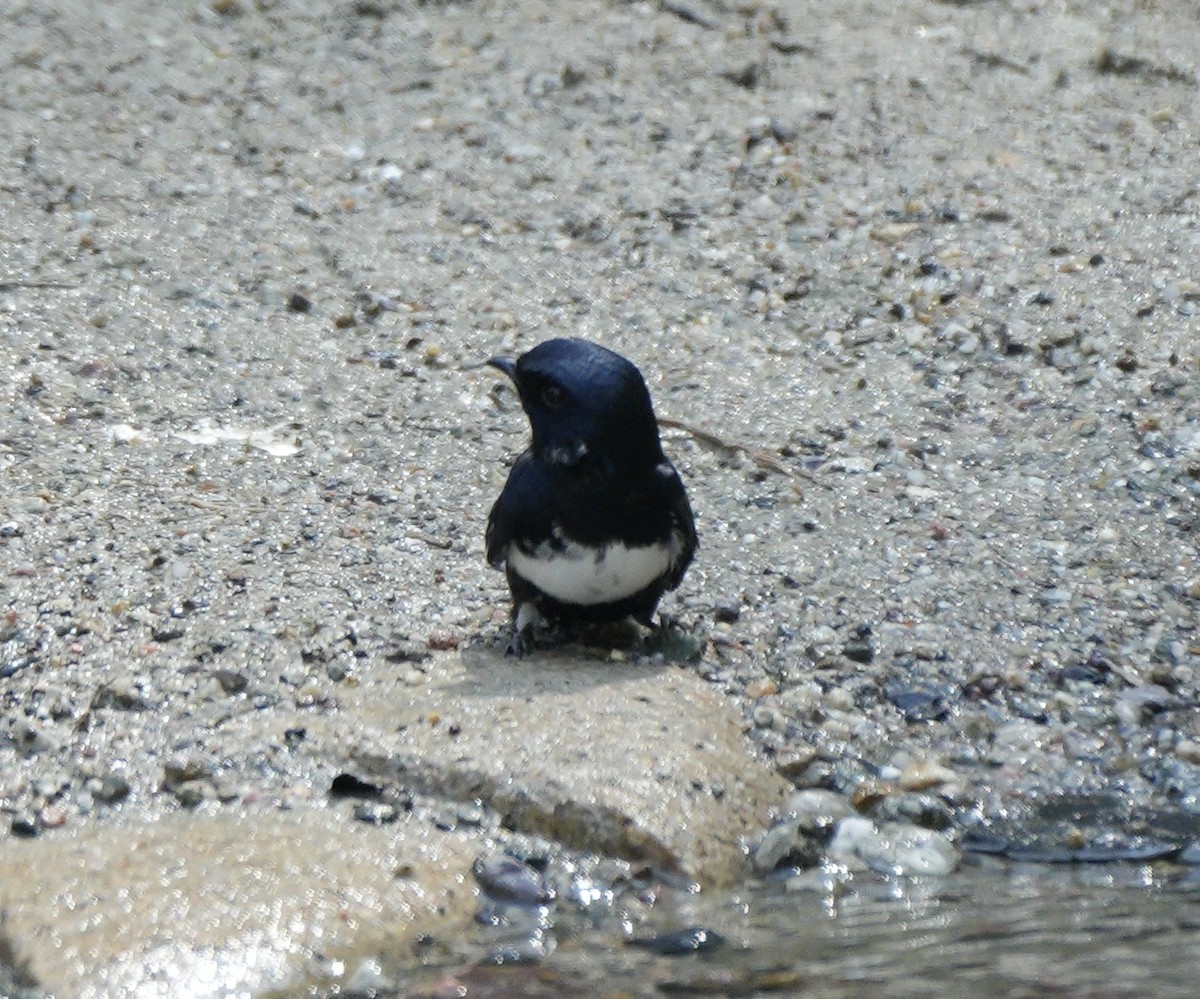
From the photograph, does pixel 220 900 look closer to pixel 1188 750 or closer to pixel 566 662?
pixel 566 662

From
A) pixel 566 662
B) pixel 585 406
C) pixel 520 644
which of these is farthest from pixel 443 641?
pixel 585 406

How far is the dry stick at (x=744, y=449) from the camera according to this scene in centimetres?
621

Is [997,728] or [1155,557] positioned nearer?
[997,728]

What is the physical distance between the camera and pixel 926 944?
3920 millimetres

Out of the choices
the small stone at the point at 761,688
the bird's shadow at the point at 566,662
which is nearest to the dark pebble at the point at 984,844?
the small stone at the point at 761,688

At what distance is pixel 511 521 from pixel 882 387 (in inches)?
95.7

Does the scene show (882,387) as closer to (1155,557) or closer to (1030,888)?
(1155,557)

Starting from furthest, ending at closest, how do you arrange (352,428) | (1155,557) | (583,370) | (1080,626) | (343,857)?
(352,428)
(1155,557)
(1080,626)
(583,370)
(343,857)

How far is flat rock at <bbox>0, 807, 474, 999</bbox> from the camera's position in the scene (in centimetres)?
357

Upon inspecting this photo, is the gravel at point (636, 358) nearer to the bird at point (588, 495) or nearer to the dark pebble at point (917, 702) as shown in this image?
the dark pebble at point (917, 702)

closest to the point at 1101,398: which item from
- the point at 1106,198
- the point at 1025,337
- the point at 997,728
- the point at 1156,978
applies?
the point at 1025,337

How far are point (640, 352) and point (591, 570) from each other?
2.46 metres

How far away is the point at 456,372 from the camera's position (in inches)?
273

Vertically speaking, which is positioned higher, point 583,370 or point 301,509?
point 583,370
